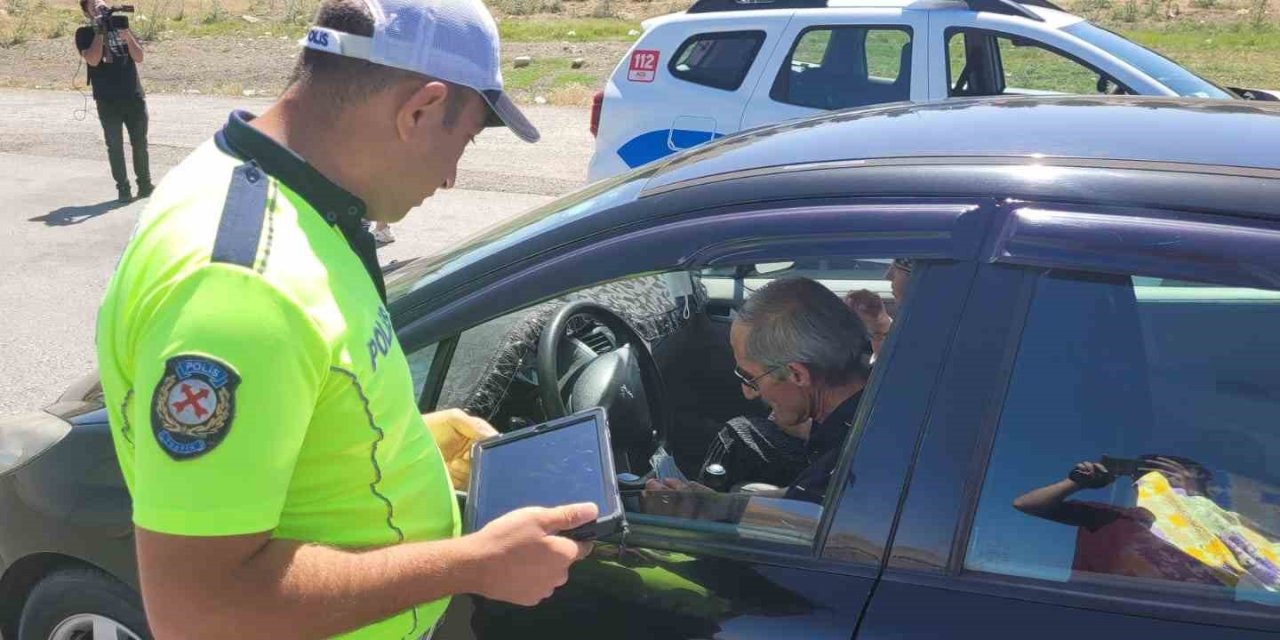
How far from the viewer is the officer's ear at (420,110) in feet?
5.11

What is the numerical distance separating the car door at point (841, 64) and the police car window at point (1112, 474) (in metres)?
5.49

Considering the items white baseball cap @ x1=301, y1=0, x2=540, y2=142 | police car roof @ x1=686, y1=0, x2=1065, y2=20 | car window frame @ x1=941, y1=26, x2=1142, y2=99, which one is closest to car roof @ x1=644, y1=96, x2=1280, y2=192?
white baseball cap @ x1=301, y1=0, x2=540, y2=142

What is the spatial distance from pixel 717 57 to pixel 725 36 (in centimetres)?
15

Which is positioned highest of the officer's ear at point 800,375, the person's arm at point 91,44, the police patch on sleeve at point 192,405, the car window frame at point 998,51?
the car window frame at point 998,51

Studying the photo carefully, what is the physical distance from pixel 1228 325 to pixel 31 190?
10590mm

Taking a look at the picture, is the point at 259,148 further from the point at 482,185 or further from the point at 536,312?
the point at 482,185

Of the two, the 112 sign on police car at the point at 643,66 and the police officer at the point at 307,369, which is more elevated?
the 112 sign on police car at the point at 643,66

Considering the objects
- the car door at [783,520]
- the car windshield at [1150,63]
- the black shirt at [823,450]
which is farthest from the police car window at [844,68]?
the car door at [783,520]

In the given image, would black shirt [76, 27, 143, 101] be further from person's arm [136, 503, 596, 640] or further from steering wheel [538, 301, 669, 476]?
person's arm [136, 503, 596, 640]

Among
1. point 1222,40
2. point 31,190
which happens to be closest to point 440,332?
point 31,190

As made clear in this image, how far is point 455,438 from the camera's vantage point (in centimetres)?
→ 222

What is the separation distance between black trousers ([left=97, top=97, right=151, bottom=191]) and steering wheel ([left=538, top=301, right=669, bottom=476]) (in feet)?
27.1

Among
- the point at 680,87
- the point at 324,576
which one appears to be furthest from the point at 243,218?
the point at 680,87

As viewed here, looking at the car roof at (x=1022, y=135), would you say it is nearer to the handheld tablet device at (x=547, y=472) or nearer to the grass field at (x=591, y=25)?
the handheld tablet device at (x=547, y=472)
